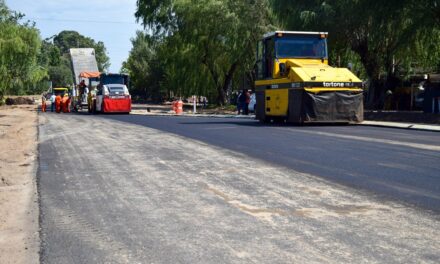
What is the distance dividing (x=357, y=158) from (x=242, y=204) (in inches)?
207

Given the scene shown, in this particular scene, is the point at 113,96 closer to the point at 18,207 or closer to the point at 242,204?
the point at 18,207

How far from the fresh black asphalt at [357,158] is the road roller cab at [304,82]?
3.40 metres

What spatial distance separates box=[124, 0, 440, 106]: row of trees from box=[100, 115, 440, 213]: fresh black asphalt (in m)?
10.8

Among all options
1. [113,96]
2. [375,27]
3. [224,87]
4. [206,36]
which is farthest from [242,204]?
[224,87]

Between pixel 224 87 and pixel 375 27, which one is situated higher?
pixel 375 27

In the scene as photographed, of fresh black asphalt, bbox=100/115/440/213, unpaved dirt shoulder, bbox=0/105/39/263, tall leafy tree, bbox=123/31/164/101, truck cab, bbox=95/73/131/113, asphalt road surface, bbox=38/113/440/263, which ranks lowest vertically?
unpaved dirt shoulder, bbox=0/105/39/263

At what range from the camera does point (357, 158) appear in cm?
1239

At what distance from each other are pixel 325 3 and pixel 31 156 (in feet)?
72.4

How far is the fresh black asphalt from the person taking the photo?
8.84m

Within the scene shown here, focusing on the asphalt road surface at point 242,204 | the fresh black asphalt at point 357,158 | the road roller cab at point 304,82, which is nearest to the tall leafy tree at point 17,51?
the road roller cab at point 304,82

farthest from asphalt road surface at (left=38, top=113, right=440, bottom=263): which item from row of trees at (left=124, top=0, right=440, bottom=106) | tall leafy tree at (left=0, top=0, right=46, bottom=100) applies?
tall leafy tree at (left=0, top=0, right=46, bottom=100)

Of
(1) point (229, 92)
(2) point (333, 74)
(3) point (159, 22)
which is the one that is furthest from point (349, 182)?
(1) point (229, 92)

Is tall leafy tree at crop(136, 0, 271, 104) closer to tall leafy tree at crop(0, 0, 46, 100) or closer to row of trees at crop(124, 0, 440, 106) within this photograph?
row of trees at crop(124, 0, 440, 106)

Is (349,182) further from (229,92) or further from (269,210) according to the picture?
(229,92)
